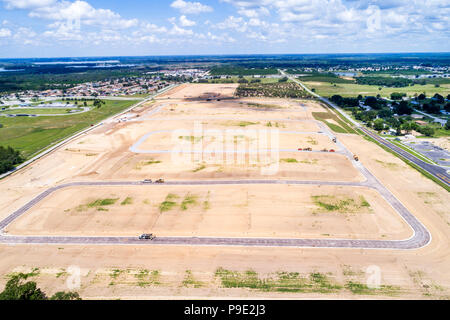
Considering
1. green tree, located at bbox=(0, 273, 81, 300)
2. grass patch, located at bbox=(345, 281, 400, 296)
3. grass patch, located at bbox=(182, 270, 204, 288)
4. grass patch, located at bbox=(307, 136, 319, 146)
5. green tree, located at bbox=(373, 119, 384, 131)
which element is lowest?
grass patch, located at bbox=(345, 281, 400, 296)

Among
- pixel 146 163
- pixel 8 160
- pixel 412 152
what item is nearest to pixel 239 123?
pixel 146 163

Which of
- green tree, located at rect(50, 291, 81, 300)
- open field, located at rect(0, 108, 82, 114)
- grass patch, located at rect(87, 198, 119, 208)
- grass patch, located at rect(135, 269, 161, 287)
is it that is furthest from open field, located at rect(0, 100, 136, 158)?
grass patch, located at rect(135, 269, 161, 287)

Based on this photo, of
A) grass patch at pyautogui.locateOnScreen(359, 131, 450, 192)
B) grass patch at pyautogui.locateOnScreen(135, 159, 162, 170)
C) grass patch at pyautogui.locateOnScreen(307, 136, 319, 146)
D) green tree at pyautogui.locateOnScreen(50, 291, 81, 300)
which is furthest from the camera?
grass patch at pyautogui.locateOnScreen(307, 136, 319, 146)

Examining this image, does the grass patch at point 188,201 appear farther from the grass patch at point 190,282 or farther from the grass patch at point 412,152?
the grass patch at point 412,152

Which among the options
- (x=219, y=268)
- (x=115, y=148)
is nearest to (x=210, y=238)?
(x=219, y=268)

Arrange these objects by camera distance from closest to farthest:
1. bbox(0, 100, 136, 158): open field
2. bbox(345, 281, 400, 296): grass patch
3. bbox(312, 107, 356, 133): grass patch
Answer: bbox(345, 281, 400, 296): grass patch, bbox(0, 100, 136, 158): open field, bbox(312, 107, 356, 133): grass patch

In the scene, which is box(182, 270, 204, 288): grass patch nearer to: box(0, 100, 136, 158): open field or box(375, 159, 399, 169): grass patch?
box(375, 159, 399, 169): grass patch

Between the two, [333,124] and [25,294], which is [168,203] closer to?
[25,294]
